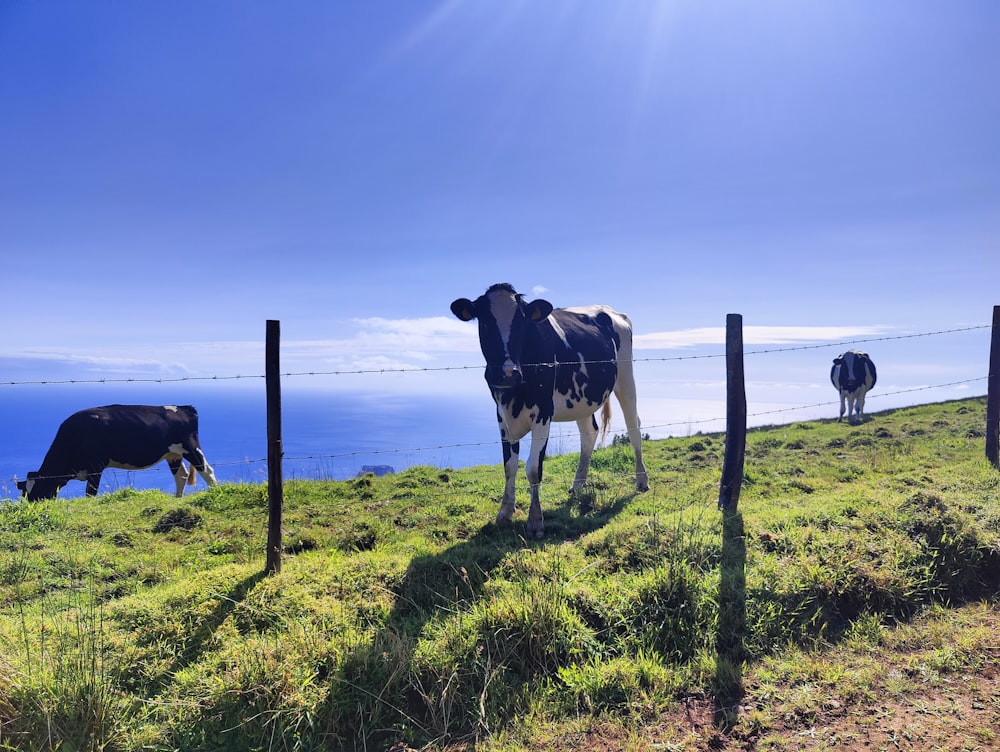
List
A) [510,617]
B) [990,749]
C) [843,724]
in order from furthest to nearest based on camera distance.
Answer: [510,617] → [843,724] → [990,749]

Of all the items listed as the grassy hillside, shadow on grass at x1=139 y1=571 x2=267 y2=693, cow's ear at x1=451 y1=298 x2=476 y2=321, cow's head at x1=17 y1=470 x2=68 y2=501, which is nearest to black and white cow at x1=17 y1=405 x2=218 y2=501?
cow's head at x1=17 y1=470 x2=68 y2=501

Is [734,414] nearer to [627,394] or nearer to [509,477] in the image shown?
[509,477]

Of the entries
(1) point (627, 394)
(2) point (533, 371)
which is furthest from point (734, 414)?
(1) point (627, 394)

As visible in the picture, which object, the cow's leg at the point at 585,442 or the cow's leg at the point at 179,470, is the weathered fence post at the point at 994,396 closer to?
the cow's leg at the point at 585,442

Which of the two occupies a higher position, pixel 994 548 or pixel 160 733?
pixel 994 548

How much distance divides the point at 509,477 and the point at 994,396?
8.04 meters

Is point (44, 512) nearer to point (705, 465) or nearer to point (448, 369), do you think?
point (448, 369)

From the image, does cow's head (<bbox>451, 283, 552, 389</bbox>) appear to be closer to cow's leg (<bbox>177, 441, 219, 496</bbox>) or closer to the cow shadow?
the cow shadow

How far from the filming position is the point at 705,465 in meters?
10.5

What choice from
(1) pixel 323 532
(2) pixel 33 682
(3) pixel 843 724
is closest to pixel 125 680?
(2) pixel 33 682

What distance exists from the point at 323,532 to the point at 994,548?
6994mm

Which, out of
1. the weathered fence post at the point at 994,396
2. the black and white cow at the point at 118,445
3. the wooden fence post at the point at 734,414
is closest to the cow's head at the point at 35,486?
the black and white cow at the point at 118,445

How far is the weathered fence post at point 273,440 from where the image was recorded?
16.7 feet

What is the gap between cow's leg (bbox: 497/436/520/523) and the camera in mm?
6899
